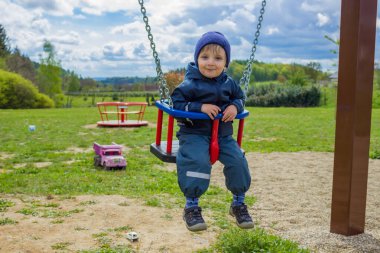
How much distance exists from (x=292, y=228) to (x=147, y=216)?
1.79 meters

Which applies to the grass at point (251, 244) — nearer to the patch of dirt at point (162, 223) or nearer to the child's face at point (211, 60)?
the patch of dirt at point (162, 223)

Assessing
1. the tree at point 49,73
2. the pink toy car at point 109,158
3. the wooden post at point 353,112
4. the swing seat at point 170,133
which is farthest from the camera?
the tree at point 49,73

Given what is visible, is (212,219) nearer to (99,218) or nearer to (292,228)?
(292,228)

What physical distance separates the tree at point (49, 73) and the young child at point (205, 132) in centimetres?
4483

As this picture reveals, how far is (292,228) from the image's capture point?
19.4ft

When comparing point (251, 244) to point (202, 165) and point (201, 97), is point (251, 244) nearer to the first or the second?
point (202, 165)

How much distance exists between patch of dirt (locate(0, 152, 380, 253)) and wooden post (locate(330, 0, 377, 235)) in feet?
1.02

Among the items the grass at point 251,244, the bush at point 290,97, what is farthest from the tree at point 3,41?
the grass at point 251,244

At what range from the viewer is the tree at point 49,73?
4650 centimetres

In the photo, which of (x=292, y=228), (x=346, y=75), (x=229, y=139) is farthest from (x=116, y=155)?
(x=229, y=139)

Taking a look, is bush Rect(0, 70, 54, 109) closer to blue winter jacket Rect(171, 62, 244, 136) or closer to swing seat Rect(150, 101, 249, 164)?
swing seat Rect(150, 101, 249, 164)

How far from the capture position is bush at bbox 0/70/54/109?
33656 millimetres

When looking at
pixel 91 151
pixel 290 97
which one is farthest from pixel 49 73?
pixel 91 151

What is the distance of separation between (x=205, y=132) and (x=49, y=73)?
45.5 metres
